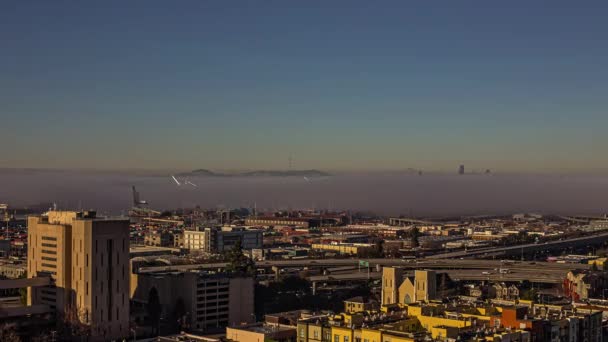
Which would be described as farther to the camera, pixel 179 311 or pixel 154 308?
pixel 154 308

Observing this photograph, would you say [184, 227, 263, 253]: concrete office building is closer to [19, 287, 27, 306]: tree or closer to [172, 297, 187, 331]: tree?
[19, 287, 27, 306]: tree

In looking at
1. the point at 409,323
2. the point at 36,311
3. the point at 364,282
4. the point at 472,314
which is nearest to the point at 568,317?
the point at 472,314

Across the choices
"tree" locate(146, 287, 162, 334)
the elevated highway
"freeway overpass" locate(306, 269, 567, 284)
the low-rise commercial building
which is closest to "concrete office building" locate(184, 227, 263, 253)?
the low-rise commercial building

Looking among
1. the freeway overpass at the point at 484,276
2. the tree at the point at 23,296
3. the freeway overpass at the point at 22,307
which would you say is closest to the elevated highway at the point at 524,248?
the freeway overpass at the point at 484,276

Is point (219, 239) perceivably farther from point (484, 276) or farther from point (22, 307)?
point (22, 307)

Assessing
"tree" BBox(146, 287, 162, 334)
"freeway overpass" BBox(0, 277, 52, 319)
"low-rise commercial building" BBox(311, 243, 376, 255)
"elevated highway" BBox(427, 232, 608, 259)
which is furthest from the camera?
"low-rise commercial building" BBox(311, 243, 376, 255)

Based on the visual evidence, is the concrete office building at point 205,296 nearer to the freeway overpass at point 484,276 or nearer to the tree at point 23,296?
the tree at point 23,296

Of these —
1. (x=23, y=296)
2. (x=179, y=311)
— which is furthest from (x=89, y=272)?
(x=23, y=296)
